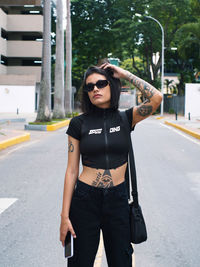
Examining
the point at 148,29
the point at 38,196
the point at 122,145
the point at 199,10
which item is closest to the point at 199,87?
the point at 148,29

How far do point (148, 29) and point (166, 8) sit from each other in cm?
272

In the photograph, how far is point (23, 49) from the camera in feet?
182

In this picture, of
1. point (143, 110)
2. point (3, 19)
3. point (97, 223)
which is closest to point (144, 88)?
point (143, 110)

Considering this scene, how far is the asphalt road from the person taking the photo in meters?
4.34

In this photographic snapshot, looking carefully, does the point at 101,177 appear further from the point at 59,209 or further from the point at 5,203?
the point at 5,203

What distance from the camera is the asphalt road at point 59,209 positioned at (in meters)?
4.34

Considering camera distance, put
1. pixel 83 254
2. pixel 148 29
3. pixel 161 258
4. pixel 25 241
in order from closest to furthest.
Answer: pixel 83 254
pixel 161 258
pixel 25 241
pixel 148 29

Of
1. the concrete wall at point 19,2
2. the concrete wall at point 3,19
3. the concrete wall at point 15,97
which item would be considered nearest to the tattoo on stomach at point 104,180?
Answer: the concrete wall at point 15,97

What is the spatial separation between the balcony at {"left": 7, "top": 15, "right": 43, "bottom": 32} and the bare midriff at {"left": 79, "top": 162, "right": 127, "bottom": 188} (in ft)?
179

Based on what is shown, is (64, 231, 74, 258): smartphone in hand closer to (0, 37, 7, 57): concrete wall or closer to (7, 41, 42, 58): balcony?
(0, 37, 7, 57): concrete wall

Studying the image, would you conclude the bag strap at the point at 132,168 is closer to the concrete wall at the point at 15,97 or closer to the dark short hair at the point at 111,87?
the dark short hair at the point at 111,87

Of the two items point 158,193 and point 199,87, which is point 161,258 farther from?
point 199,87

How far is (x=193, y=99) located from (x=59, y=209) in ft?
116

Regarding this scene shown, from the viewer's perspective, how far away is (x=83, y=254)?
2699 millimetres
